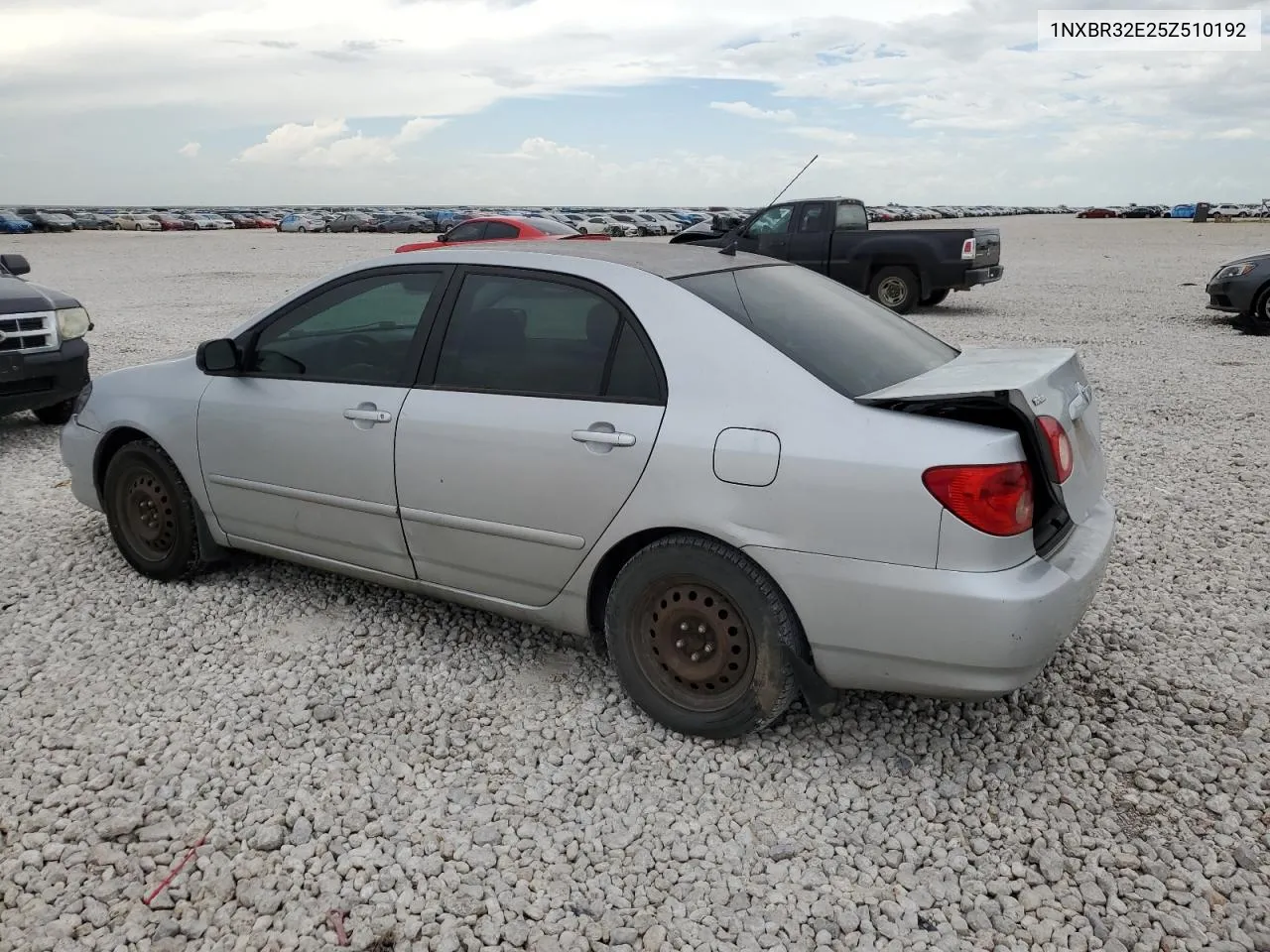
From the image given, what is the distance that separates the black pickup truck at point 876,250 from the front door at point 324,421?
34.5 ft

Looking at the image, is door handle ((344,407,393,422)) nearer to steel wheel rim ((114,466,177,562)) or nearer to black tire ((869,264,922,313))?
steel wheel rim ((114,466,177,562))

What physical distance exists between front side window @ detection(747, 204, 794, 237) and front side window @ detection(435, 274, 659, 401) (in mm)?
12073

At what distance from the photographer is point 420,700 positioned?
3549 mm

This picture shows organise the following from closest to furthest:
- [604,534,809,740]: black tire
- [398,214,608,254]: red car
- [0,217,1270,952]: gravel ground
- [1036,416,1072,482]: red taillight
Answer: [0,217,1270,952]: gravel ground < [1036,416,1072,482]: red taillight < [604,534,809,740]: black tire < [398,214,608,254]: red car

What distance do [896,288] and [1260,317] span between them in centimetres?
466

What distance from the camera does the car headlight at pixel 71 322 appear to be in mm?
7328

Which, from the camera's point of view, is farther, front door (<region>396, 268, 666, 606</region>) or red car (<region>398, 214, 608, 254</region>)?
red car (<region>398, 214, 608, 254</region>)

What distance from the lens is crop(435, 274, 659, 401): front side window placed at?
3.27 metres

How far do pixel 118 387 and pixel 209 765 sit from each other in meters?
2.20

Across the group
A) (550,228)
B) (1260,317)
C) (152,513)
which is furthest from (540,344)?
(550,228)

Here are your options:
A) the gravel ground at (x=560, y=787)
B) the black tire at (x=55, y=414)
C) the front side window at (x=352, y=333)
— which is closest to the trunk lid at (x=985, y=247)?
the gravel ground at (x=560, y=787)

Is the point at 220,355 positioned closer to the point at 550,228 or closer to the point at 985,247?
the point at 985,247

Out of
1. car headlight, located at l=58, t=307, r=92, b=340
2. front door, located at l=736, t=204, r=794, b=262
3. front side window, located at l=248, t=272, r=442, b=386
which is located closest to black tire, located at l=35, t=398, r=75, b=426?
car headlight, located at l=58, t=307, r=92, b=340

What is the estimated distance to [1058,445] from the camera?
2.85 meters
